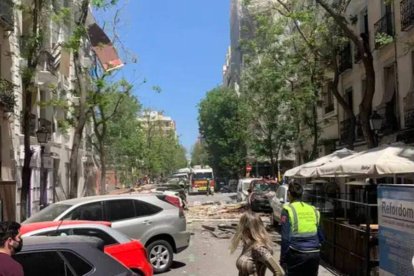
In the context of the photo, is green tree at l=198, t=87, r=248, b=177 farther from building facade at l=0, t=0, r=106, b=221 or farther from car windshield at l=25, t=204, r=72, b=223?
car windshield at l=25, t=204, r=72, b=223

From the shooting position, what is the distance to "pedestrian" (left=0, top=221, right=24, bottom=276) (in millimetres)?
4281

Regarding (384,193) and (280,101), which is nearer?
(384,193)

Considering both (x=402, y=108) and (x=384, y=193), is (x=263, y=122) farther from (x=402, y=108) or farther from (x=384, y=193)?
(x=384, y=193)

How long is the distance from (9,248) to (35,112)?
82.7 ft

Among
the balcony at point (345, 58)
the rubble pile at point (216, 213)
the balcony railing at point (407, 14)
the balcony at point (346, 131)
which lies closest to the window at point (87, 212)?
the balcony railing at point (407, 14)

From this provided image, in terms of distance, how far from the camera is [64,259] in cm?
552

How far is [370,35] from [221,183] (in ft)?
205

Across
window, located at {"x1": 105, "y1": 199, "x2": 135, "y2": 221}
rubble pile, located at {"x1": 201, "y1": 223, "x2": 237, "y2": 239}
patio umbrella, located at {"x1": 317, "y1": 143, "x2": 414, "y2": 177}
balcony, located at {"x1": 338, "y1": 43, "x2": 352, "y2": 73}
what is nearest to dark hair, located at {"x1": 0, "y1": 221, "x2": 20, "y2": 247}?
window, located at {"x1": 105, "y1": 199, "x2": 135, "y2": 221}

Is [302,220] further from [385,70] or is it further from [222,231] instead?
[385,70]

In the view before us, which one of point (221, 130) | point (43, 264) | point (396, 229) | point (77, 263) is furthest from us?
point (221, 130)

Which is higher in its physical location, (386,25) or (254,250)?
(386,25)

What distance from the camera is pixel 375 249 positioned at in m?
10.3

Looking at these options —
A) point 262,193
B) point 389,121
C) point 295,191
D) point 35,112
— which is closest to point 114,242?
point 295,191

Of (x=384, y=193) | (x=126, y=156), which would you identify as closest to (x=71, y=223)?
(x=384, y=193)
